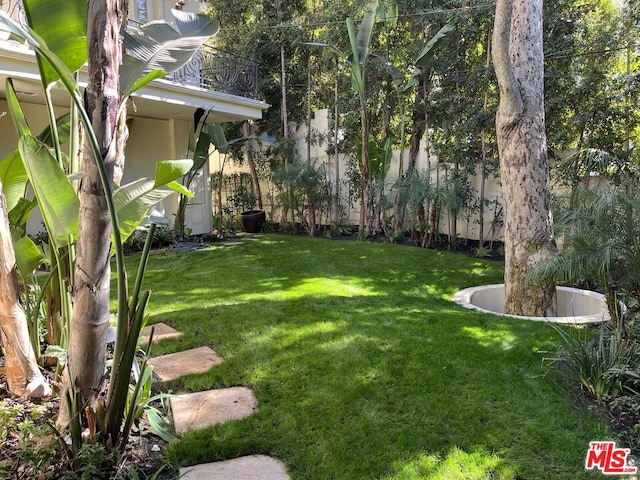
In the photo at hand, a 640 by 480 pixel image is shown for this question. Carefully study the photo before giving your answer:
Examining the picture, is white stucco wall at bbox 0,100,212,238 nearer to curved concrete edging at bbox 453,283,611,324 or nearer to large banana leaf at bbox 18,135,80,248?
curved concrete edging at bbox 453,283,611,324

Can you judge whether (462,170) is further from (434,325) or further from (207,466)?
(207,466)

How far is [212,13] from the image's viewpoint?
12.1m

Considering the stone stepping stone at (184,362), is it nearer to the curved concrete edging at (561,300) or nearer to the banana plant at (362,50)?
the curved concrete edging at (561,300)

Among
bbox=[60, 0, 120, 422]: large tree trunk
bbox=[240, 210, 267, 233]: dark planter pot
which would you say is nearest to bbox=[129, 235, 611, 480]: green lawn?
bbox=[60, 0, 120, 422]: large tree trunk

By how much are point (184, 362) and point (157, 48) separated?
2.07 metres

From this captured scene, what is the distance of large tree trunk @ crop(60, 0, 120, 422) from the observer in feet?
5.71

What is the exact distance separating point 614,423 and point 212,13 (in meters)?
12.8

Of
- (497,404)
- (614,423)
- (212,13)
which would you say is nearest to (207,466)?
(497,404)

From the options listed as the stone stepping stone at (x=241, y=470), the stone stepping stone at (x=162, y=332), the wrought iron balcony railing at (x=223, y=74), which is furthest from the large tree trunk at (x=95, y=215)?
the wrought iron balcony railing at (x=223, y=74)

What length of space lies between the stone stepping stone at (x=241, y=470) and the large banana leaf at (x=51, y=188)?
118 centimetres

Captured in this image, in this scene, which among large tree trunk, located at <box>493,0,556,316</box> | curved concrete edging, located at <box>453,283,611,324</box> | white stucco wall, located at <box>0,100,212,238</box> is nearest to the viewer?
large tree trunk, located at <box>493,0,556,316</box>

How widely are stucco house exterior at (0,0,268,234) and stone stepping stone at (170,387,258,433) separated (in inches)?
231

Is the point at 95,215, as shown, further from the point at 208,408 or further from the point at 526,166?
the point at 526,166

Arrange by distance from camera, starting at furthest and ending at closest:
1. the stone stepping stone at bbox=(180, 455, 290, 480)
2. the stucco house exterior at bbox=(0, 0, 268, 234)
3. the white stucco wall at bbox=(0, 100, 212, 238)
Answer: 1. the white stucco wall at bbox=(0, 100, 212, 238)
2. the stucco house exterior at bbox=(0, 0, 268, 234)
3. the stone stepping stone at bbox=(180, 455, 290, 480)
